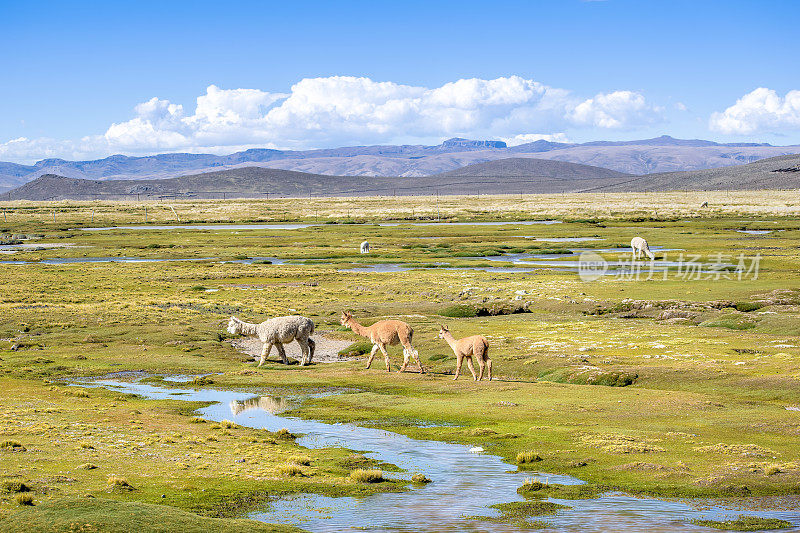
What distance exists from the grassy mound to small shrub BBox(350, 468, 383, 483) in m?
3.37

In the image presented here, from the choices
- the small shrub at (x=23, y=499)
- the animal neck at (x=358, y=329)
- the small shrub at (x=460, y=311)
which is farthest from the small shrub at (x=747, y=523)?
the small shrub at (x=460, y=311)

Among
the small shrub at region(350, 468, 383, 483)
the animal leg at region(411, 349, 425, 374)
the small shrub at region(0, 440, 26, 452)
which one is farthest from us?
the animal leg at region(411, 349, 425, 374)

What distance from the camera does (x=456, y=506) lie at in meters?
15.9

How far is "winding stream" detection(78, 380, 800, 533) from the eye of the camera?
577 inches

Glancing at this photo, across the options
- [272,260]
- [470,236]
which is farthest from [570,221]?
[272,260]

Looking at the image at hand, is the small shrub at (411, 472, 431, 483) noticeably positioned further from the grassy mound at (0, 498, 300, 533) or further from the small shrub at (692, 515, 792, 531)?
the small shrub at (692, 515, 792, 531)

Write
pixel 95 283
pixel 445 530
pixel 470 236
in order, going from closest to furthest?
1. pixel 445 530
2. pixel 95 283
3. pixel 470 236

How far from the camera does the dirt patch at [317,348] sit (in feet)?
124

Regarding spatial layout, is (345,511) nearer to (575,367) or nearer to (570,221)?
(575,367)

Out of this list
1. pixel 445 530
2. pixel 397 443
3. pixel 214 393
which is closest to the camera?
pixel 445 530

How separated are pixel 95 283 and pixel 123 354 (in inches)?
1304

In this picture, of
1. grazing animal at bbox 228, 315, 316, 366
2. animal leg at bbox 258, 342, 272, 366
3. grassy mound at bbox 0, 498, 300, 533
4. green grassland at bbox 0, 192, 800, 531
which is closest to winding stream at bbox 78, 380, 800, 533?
green grassland at bbox 0, 192, 800, 531

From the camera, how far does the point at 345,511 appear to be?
1566cm

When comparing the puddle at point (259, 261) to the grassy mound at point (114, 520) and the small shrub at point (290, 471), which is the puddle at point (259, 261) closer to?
the small shrub at point (290, 471)
